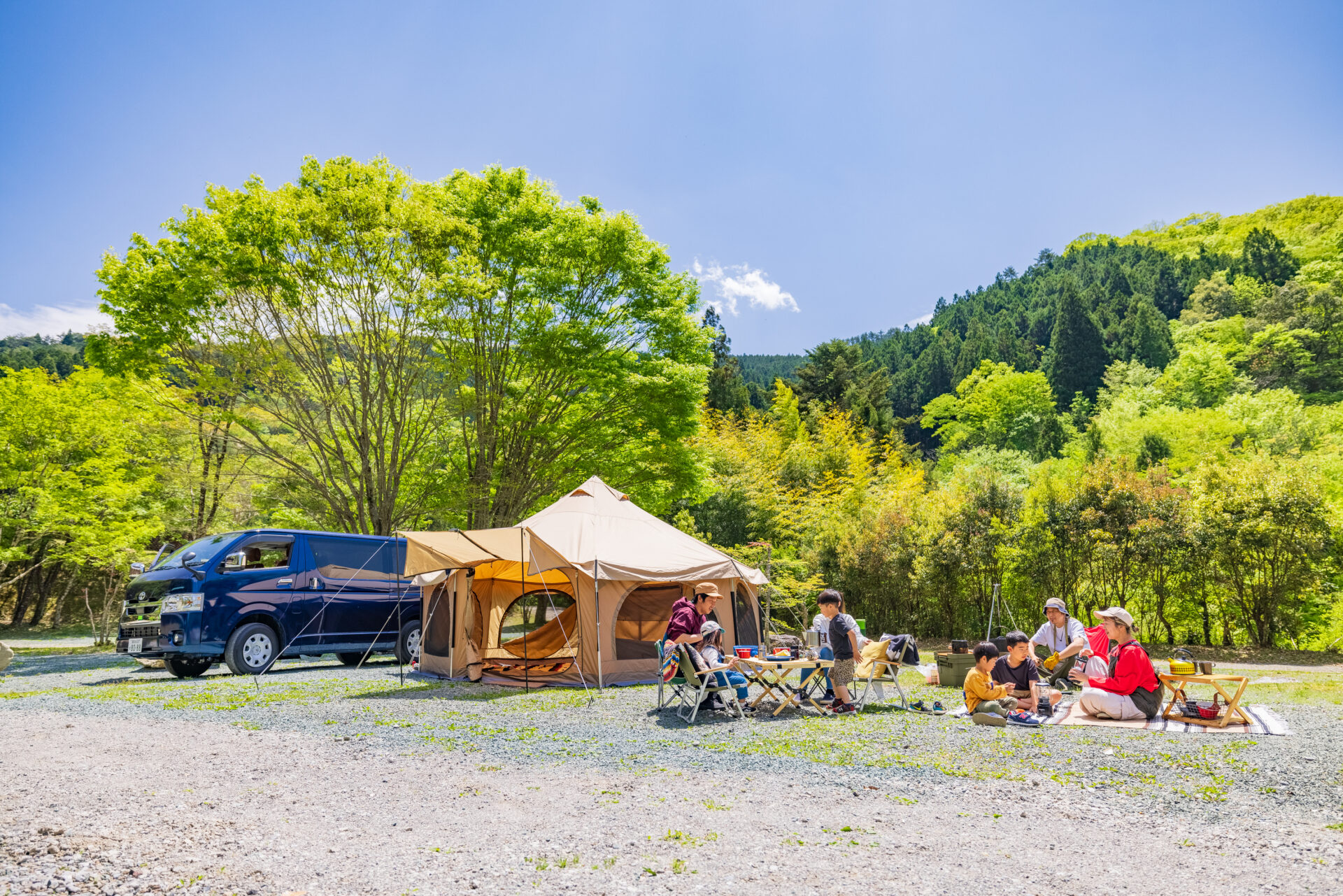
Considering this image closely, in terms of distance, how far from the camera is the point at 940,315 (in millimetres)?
75375

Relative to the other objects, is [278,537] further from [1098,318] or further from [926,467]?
[1098,318]

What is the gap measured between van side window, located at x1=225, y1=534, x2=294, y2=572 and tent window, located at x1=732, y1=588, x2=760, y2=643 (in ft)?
21.5

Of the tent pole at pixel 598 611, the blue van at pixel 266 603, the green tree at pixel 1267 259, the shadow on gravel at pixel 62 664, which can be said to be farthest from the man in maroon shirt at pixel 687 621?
the green tree at pixel 1267 259

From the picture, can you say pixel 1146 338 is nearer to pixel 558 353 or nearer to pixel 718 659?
pixel 558 353

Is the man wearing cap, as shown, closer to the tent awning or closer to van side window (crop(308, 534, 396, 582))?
the tent awning

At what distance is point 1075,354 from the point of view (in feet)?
167

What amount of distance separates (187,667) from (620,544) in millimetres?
6638

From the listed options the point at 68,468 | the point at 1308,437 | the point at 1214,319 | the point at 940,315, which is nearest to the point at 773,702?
the point at 68,468

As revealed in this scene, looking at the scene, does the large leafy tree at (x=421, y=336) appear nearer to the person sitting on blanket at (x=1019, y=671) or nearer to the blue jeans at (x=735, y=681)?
the blue jeans at (x=735, y=681)

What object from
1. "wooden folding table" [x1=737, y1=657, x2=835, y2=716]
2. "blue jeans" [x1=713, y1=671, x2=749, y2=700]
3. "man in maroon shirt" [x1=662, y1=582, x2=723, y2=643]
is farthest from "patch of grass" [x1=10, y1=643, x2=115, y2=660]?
"wooden folding table" [x1=737, y1=657, x2=835, y2=716]

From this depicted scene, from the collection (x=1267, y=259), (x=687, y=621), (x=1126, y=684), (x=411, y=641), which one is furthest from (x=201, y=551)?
(x=1267, y=259)

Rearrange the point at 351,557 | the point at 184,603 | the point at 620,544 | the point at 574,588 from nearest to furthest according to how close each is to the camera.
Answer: the point at 574,588 → the point at 620,544 → the point at 184,603 → the point at 351,557

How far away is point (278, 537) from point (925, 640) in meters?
13.4

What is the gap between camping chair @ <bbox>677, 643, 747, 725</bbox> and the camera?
7.30 m
